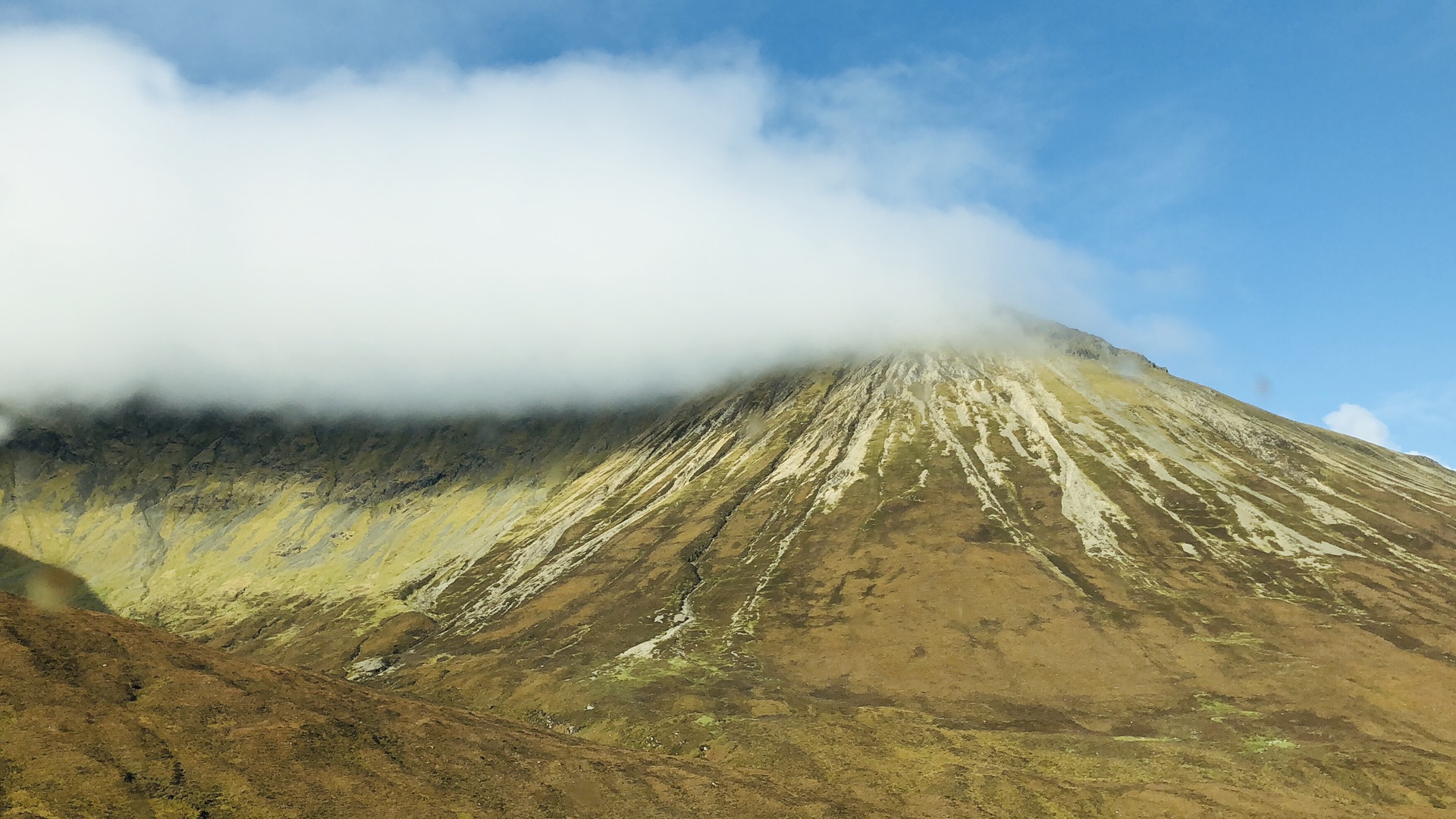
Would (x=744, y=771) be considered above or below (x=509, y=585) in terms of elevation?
above

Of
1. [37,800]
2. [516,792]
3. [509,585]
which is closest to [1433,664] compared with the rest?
[516,792]

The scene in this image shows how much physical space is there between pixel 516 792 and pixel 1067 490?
5063 inches

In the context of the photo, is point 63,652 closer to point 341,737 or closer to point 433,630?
point 341,737

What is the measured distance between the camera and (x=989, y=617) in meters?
107

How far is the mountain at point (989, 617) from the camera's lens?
64.6 m

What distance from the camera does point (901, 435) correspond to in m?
183

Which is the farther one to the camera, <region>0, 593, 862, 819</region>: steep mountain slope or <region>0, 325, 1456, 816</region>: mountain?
<region>0, 325, 1456, 816</region>: mountain

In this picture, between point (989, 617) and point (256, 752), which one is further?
point (989, 617)

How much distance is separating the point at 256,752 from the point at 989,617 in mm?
90425

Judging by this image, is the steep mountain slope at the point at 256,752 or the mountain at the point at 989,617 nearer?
the steep mountain slope at the point at 256,752

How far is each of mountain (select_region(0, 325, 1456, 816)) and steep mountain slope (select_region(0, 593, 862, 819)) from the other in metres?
18.1

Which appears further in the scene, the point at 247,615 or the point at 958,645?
the point at 247,615

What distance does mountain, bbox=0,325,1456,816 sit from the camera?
212 ft

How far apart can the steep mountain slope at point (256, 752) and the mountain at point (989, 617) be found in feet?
59.3
